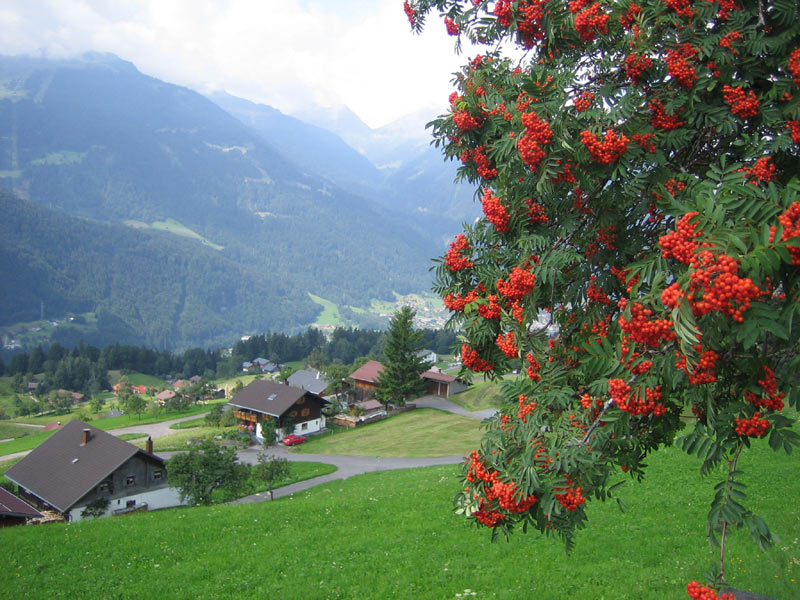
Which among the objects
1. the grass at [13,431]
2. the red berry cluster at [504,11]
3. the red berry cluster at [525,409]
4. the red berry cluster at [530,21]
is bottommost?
the grass at [13,431]

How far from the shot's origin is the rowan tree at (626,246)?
129 inches

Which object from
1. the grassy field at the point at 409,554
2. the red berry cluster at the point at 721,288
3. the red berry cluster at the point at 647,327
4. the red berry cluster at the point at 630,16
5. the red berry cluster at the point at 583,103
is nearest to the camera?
the red berry cluster at the point at 721,288

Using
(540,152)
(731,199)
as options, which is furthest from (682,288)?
(540,152)

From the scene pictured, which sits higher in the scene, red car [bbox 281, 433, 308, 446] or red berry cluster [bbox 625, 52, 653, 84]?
red berry cluster [bbox 625, 52, 653, 84]

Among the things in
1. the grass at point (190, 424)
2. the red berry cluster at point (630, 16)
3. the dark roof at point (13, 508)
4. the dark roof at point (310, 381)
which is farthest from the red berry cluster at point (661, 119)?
the grass at point (190, 424)

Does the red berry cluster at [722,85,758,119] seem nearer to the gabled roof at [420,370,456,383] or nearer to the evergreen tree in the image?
the evergreen tree

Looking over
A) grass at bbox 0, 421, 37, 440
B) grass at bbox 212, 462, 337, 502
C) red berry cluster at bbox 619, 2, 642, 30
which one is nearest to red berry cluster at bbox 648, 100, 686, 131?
red berry cluster at bbox 619, 2, 642, 30

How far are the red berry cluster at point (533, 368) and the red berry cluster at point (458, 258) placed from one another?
1.35 metres

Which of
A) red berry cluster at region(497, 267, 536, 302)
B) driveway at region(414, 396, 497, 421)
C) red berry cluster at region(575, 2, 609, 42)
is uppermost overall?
red berry cluster at region(575, 2, 609, 42)

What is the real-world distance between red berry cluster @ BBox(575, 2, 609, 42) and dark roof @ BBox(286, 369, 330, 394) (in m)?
80.0

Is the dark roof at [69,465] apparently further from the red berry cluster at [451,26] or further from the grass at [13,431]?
the grass at [13,431]

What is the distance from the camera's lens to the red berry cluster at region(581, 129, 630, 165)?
4.45 metres

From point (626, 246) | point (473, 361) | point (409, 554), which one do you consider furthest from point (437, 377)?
point (626, 246)

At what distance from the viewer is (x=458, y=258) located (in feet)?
19.3
